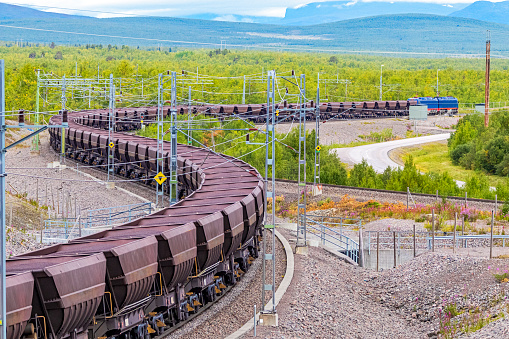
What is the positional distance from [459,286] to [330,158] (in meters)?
33.4

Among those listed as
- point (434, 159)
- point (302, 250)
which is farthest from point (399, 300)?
point (434, 159)

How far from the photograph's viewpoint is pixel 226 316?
19406mm

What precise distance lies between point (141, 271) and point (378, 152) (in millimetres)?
56074

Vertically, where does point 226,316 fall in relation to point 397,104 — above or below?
below

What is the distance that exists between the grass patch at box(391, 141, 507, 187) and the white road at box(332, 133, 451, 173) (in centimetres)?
127

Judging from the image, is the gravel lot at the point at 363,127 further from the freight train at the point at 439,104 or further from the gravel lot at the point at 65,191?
the gravel lot at the point at 65,191

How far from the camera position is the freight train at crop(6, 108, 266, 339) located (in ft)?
43.8

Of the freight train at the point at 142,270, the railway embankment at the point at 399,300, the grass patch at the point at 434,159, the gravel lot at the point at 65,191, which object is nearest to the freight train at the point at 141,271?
the freight train at the point at 142,270

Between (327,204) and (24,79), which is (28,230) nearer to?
(327,204)

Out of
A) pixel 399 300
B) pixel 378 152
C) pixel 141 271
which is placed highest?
pixel 141 271

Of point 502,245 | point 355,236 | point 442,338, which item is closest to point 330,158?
point 355,236

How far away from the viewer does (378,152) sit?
7000 centimetres

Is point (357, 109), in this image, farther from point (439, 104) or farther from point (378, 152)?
point (378, 152)

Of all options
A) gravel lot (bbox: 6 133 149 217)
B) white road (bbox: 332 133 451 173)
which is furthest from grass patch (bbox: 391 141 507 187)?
gravel lot (bbox: 6 133 149 217)
